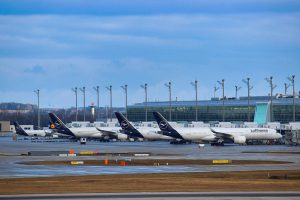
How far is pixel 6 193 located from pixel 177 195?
37.7 feet

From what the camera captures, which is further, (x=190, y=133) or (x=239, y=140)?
(x=190, y=133)

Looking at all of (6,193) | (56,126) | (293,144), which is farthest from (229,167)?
(56,126)

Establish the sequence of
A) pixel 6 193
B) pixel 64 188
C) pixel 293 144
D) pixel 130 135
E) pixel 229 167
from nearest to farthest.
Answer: pixel 6 193, pixel 64 188, pixel 229 167, pixel 293 144, pixel 130 135

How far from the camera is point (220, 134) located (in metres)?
148

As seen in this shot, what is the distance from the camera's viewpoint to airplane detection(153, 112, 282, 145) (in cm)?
14838

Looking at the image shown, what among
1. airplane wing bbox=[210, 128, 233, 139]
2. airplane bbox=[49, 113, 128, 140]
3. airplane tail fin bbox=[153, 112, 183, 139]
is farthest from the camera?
airplane bbox=[49, 113, 128, 140]

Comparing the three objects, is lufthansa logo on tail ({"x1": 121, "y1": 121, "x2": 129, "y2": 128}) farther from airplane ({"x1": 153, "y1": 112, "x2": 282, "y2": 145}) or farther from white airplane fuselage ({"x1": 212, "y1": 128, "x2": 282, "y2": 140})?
white airplane fuselage ({"x1": 212, "y1": 128, "x2": 282, "y2": 140})

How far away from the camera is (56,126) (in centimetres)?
17500

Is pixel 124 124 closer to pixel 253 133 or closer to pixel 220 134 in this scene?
pixel 220 134

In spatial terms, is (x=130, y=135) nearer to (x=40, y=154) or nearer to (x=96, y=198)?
(x=40, y=154)

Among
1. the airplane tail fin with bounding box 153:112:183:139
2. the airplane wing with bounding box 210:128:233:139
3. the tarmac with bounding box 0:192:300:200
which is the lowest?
the tarmac with bounding box 0:192:300:200

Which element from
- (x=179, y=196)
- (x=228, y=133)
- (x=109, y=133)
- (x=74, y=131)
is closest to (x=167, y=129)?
(x=228, y=133)

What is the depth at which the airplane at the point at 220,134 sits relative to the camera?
148 m

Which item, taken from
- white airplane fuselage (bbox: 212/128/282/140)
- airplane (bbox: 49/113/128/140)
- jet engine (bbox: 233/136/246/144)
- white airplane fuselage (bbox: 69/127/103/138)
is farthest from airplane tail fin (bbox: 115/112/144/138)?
jet engine (bbox: 233/136/246/144)
